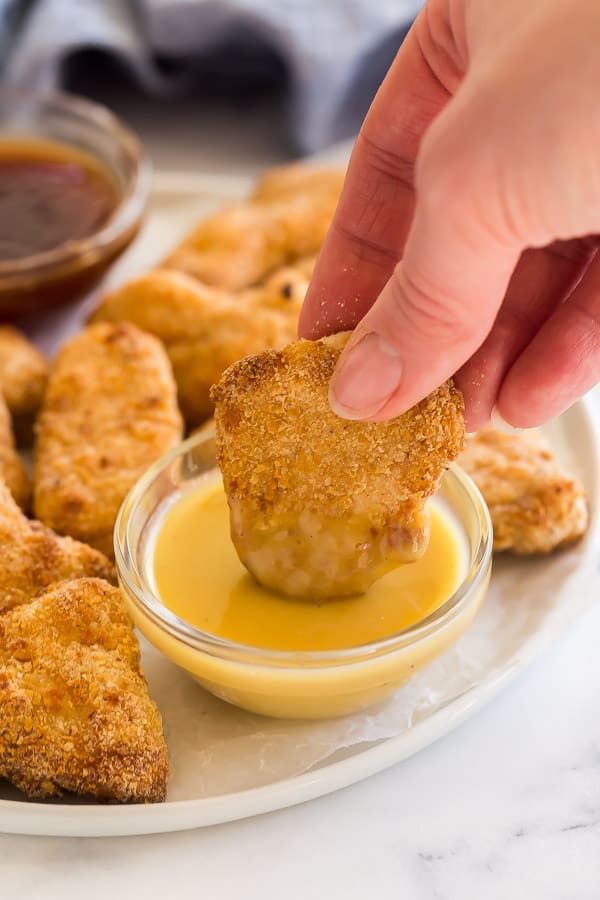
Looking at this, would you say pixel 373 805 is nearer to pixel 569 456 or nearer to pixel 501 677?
pixel 501 677

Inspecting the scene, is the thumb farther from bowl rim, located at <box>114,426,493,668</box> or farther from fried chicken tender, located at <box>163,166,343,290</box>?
fried chicken tender, located at <box>163,166,343,290</box>

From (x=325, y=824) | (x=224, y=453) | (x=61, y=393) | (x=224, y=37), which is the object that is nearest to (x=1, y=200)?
(x=61, y=393)

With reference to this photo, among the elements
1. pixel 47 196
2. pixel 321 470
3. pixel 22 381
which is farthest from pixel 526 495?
pixel 47 196

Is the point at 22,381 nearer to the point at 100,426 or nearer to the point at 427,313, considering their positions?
the point at 100,426

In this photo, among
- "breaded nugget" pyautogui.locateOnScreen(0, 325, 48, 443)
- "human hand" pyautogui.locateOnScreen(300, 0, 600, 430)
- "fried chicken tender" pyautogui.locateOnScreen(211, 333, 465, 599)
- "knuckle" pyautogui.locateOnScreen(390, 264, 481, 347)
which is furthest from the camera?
"breaded nugget" pyautogui.locateOnScreen(0, 325, 48, 443)

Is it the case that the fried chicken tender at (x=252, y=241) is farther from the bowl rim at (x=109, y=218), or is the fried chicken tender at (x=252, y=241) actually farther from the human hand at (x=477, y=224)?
the human hand at (x=477, y=224)

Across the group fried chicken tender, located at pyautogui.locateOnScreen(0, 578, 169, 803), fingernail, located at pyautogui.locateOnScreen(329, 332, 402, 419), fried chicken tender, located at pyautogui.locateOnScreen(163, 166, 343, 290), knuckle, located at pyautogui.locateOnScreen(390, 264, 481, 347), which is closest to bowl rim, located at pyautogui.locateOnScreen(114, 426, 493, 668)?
fried chicken tender, located at pyautogui.locateOnScreen(0, 578, 169, 803)
